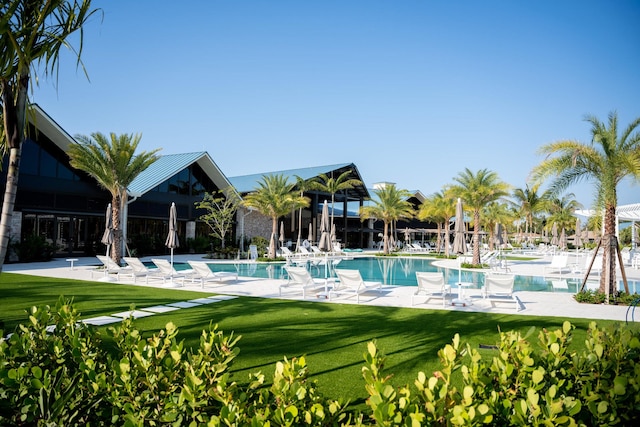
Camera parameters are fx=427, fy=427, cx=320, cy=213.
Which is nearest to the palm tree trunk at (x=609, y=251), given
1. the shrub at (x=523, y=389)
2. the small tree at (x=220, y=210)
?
the shrub at (x=523, y=389)

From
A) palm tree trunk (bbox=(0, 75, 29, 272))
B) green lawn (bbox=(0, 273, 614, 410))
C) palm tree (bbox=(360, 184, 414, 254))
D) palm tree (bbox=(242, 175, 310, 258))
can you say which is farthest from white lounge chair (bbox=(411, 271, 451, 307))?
palm tree (bbox=(360, 184, 414, 254))

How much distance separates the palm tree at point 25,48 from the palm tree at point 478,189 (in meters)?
22.9

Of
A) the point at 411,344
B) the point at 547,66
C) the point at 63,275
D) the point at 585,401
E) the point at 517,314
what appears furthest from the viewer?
the point at 547,66

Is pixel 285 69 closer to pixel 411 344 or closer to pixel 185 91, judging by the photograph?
pixel 185 91

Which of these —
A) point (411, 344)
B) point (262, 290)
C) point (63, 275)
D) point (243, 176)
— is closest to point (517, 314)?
point (411, 344)

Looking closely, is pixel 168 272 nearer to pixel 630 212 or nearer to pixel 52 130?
pixel 52 130

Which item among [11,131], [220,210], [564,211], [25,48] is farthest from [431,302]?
[564,211]

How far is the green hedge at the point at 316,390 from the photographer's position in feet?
6.60

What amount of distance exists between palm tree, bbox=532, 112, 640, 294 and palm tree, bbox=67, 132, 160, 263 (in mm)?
17045

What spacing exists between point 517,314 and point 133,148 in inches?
683

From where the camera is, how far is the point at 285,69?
2041 centimetres

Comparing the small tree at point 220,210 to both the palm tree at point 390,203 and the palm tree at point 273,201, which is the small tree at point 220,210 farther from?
the palm tree at point 390,203

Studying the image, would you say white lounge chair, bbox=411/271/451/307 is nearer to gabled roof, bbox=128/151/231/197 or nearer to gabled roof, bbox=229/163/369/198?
gabled roof, bbox=128/151/231/197

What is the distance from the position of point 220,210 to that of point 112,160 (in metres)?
9.98
